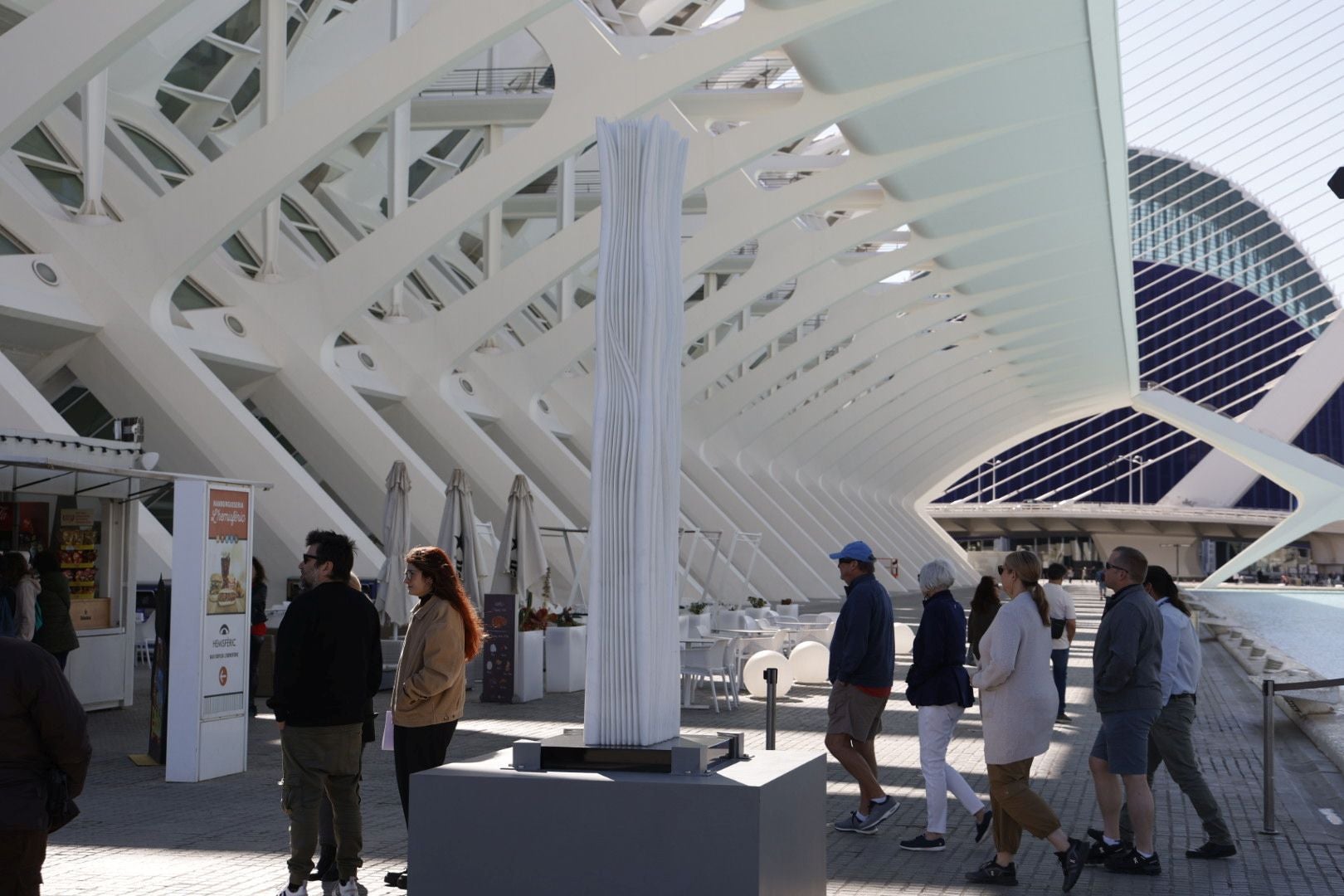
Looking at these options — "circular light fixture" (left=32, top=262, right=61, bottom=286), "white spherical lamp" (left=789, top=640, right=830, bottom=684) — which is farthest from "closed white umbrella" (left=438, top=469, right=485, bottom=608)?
"circular light fixture" (left=32, top=262, right=61, bottom=286)

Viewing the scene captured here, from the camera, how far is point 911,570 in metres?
46.8

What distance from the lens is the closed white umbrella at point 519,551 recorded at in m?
13.8

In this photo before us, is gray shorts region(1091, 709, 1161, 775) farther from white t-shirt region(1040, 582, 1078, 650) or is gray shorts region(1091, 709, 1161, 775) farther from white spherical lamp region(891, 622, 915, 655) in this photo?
white spherical lamp region(891, 622, 915, 655)

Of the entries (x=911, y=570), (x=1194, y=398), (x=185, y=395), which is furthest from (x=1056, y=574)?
(x=1194, y=398)

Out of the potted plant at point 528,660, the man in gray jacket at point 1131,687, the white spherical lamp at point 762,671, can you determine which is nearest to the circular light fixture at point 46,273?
the potted plant at point 528,660

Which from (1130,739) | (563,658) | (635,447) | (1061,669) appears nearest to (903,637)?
(563,658)

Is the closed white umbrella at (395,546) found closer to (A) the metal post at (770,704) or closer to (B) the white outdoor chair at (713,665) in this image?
(B) the white outdoor chair at (713,665)

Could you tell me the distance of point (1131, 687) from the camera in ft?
19.7

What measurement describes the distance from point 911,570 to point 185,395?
34872mm

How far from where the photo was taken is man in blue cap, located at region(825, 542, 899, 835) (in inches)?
265

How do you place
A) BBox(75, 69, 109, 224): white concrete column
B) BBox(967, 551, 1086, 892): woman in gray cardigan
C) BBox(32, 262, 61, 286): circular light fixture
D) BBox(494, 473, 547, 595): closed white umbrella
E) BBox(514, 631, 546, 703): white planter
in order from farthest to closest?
BBox(75, 69, 109, 224): white concrete column, BBox(32, 262, 61, 286): circular light fixture, BBox(494, 473, 547, 595): closed white umbrella, BBox(514, 631, 546, 703): white planter, BBox(967, 551, 1086, 892): woman in gray cardigan

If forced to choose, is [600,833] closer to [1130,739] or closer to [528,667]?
[1130,739]

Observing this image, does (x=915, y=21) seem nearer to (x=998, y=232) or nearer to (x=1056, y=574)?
(x=1056, y=574)

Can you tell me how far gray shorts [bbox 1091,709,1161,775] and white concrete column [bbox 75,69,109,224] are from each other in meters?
12.6
